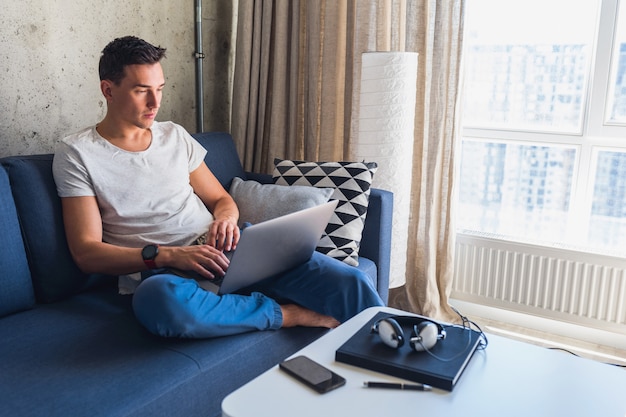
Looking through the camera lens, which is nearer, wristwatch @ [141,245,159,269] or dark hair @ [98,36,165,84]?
wristwatch @ [141,245,159,269]

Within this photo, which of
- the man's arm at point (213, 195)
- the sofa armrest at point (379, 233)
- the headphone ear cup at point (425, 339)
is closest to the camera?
the headphone ear cup at point (425, 339)

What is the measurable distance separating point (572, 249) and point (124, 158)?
1.80 metres

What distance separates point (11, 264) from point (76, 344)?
0.37 meters

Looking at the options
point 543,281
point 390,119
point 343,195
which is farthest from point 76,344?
point 543,281

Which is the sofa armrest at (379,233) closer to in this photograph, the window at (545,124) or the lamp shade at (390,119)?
the lamp shade at (390,119)

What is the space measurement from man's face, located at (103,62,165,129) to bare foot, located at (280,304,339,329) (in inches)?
29.4

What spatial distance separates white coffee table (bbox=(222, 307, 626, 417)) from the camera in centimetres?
107

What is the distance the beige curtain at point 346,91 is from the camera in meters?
2.57

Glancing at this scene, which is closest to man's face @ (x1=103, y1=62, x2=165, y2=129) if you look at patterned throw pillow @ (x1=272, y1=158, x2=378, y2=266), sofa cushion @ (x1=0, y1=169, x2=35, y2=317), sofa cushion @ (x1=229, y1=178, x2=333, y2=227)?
sofa cushion @ (x1=0, y1=169, x2=35, y2=317)

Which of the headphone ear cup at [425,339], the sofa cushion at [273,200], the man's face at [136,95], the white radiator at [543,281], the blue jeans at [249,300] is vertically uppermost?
the man's face at [136,95]

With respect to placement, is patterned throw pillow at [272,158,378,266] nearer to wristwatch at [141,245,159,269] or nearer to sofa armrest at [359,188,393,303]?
sofa armrest at [359,188,393,303]

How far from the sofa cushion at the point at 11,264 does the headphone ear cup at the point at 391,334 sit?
1.07 metres

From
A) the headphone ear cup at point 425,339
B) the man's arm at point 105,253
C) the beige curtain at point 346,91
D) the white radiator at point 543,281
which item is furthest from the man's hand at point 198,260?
the white radiator at point 543,281

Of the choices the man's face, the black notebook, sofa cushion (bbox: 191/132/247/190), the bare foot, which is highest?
the man's face
